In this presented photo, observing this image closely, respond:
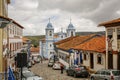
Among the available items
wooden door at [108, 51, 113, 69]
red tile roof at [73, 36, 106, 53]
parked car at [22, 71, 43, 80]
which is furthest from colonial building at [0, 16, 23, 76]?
wooden door at [108, 51, 113, 69]

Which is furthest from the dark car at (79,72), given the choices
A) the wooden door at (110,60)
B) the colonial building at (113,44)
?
the wooden door at (110,60)

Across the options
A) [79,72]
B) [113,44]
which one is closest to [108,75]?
[113,44]

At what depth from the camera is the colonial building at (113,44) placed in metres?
30.1

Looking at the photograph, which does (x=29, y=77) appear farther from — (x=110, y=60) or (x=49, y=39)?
(x=49, y=39)

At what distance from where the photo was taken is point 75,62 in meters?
44.9

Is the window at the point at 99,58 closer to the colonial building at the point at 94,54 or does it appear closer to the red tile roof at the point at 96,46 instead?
the colonial building at the point at 94,54

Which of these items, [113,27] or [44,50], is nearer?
[113,27]

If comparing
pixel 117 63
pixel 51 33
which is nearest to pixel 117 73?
pixel 117 63

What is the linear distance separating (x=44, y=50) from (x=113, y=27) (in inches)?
2969

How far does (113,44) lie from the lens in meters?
31.2

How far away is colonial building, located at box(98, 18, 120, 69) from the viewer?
30.1m

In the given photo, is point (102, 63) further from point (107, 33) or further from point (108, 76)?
point (108, 76)

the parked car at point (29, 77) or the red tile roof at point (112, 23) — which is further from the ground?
the red tile roof at point (112, 23)

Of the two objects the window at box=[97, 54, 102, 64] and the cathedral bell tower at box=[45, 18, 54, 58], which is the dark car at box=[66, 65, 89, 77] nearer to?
the window at box=[97, 54, 102, 64]
